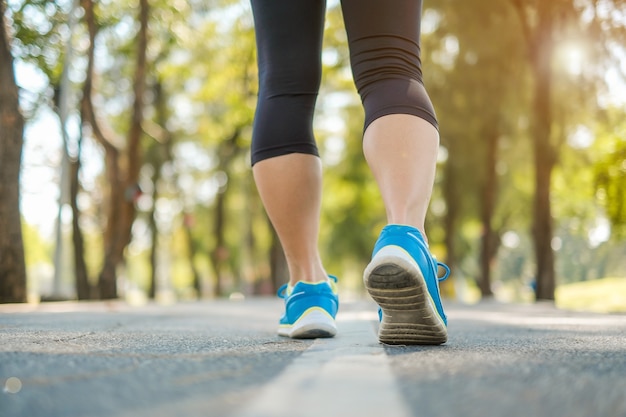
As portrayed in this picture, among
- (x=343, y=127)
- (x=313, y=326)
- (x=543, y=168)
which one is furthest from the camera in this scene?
(x=343, y=127)

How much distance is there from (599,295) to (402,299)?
12689 mm

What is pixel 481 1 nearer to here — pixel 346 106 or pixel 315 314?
pixel 346 106

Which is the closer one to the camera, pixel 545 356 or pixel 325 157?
pixel 545 356

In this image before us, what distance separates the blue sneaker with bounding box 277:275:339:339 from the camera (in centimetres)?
258

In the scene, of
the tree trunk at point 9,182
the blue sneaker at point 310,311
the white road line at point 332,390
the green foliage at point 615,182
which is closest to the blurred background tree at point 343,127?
the green foliage at point 615,182

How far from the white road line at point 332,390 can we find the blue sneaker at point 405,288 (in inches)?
10.2

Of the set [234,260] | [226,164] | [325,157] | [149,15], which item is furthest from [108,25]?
[234,260]

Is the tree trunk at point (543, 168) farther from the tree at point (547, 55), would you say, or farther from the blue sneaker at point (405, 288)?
the blue sneaker at point (405, 288)

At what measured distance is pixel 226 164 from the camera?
27219mm

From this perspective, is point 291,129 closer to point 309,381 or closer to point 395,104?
point 395,104

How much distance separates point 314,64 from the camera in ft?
9.08

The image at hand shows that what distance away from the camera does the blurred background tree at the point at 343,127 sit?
47.0 feet

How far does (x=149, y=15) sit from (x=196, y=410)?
16746mm

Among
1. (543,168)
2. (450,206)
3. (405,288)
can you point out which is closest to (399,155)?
(405,288)
